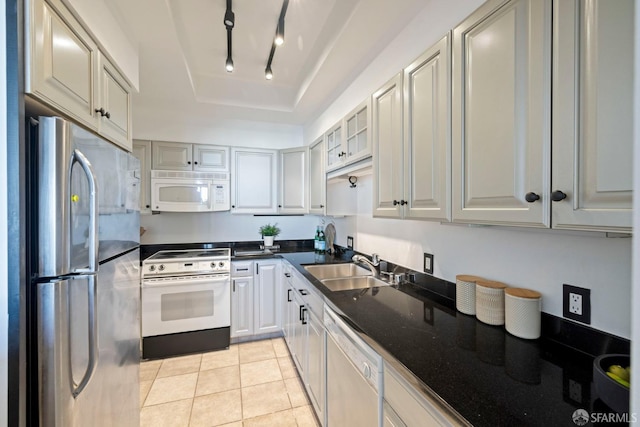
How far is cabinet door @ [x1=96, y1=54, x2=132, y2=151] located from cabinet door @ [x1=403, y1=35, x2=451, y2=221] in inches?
60.9

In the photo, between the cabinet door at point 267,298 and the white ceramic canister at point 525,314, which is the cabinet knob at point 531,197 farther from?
the cabinet door at point 267,298

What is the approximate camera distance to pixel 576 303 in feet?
3.01

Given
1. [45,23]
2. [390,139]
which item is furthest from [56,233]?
[390,139]

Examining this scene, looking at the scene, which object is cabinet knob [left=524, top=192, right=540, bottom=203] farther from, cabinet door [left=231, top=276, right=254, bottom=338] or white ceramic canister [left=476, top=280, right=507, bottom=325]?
cabinet door [left=231, top=276, right=254, bottom=338]

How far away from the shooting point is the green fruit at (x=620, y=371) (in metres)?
0.64

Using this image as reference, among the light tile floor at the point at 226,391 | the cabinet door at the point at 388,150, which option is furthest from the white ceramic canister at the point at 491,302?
the light tile floor at the point at 226,391

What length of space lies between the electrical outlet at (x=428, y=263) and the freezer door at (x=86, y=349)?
166cm

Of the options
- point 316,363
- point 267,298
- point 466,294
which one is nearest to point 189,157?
point 267,298

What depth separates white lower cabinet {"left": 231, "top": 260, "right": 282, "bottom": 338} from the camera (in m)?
2.71

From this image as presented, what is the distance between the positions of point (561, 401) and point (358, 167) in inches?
58.0

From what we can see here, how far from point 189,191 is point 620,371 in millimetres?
3147

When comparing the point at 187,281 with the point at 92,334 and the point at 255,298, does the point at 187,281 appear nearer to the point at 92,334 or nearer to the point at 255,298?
the point at 255,298

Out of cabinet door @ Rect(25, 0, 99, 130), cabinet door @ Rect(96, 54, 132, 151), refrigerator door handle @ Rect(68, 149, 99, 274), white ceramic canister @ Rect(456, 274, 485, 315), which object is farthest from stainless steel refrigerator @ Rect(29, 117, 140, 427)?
white ceramic canister @ Rect(456, 274, 485, 315)

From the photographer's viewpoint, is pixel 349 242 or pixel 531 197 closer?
pixel 531 197
